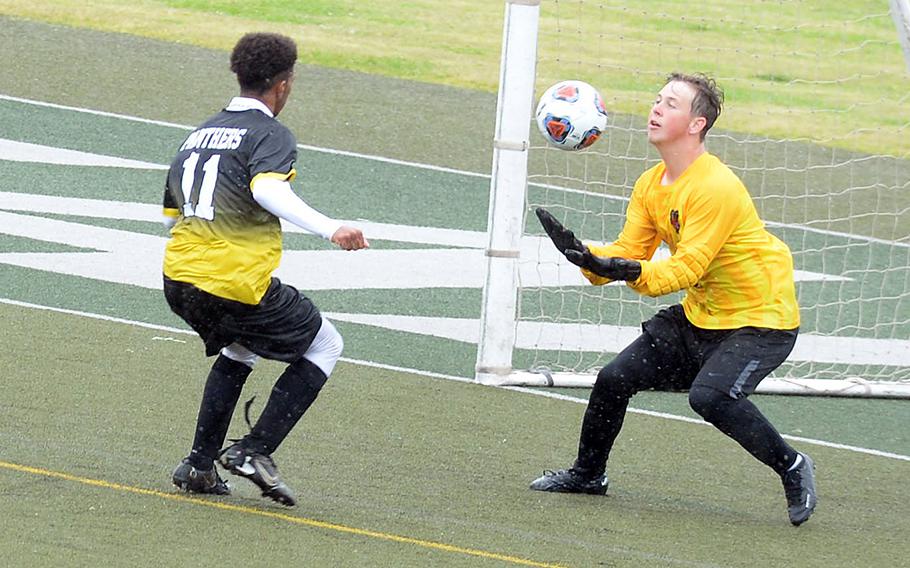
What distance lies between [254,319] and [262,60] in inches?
36.9

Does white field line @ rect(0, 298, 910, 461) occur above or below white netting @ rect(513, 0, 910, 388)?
below

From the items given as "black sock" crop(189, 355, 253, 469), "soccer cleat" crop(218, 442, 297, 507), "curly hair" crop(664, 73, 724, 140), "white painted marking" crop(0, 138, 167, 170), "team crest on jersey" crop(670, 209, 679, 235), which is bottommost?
"soccer cleat" crop(218, 442, 297, 507)

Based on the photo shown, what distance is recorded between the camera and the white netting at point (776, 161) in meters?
10.1

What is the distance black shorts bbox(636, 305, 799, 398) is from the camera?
6.51 meters

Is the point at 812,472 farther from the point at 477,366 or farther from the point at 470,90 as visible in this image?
the point at 470,90

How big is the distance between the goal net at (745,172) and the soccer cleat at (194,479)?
108 inches

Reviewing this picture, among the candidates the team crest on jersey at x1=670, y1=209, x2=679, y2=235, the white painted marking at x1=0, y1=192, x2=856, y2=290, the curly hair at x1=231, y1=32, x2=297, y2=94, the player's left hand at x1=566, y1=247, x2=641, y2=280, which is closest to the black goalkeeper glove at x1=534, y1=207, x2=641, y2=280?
the player's left hand at x1=566, y1=247, x2=641, y2=280

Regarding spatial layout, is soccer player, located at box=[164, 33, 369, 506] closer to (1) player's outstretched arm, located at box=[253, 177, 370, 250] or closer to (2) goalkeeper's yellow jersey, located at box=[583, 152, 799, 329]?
(1) player's outstretched arm, located at box=[253, 177, 370, 250]

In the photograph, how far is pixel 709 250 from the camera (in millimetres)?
6297

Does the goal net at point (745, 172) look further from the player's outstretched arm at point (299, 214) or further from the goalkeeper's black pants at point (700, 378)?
the player's outstretched arm at point (299, 214)

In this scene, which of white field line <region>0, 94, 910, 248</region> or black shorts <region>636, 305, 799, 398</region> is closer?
black shorts <region>636, 305, 799, 398</region>

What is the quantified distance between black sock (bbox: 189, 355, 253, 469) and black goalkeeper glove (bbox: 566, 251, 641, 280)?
1.33 meters

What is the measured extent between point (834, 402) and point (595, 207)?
155 inches

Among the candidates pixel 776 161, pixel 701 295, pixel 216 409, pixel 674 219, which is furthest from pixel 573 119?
Answer: pixel 776 161
